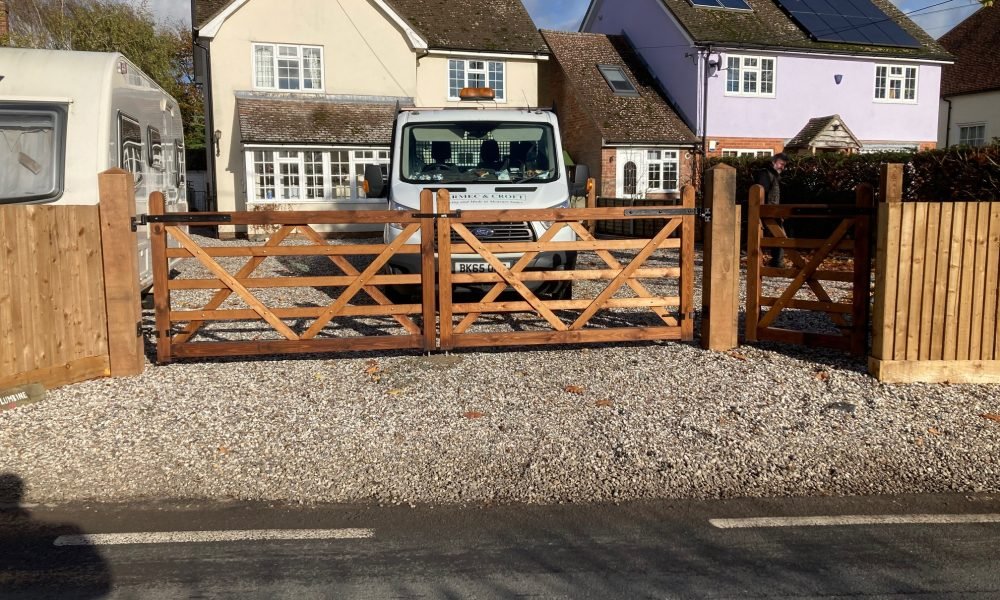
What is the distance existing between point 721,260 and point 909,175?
33.4 ft

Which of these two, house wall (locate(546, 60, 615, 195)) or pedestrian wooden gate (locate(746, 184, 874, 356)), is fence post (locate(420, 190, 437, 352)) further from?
house wall (locate(546, 60, 615, 195))

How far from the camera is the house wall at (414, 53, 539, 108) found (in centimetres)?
2797

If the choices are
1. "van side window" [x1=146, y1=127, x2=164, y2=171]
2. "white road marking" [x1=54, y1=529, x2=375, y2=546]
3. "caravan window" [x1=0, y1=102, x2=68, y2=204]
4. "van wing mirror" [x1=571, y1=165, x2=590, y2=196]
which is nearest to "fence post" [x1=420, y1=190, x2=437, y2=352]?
"van wing mirror" [x1=571, y1=165, x2=590, y2=196]

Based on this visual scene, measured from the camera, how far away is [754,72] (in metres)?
30.7

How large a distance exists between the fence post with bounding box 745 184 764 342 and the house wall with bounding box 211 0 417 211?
19.2 meters

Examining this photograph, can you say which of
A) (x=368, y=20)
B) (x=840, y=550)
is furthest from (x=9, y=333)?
(x=368, y=20)

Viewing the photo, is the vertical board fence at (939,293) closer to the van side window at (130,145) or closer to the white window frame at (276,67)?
the van side window at (130,145)

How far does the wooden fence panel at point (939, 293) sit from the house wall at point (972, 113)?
3232cm

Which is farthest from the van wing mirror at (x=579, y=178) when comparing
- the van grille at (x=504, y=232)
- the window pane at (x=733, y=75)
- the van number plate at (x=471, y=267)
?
the window pane at (x=733, y=75)

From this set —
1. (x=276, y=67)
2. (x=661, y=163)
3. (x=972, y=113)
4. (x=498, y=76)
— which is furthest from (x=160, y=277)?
(x=972, y=113)

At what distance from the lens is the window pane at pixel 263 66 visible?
25406 mm

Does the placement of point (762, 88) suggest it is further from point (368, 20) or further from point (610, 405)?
point (610, 405)

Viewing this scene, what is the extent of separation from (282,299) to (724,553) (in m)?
8.64

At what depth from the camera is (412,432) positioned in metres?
5.98
